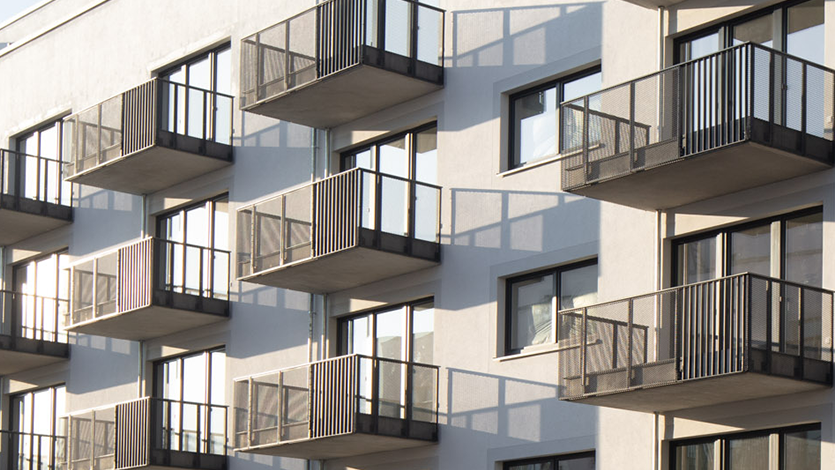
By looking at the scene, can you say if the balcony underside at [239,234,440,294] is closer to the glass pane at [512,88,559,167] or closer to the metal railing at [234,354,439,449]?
the metal railing at [234,354,439,449]

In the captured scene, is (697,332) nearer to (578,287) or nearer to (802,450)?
(802,450)

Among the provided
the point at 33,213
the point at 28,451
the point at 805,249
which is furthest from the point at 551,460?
the point at 33,213

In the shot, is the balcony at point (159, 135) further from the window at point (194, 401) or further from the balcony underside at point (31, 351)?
the balcony underside at point (31, 351)

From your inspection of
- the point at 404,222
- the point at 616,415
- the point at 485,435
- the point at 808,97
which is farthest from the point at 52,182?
the point at 808,97

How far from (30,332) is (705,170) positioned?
18.4m

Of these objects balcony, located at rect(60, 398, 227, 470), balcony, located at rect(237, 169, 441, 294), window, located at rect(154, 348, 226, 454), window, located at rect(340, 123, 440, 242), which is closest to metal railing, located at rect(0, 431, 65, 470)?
window, located at rect(154, 348, 226, 454)

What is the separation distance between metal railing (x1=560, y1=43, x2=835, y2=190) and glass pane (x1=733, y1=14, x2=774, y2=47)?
1.22 metres

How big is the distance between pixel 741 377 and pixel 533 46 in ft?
23.1

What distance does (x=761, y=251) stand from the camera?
19.8 meters

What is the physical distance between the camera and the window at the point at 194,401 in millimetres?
27562

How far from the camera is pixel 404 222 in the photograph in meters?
24.1

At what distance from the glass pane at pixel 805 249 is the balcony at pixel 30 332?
17.0 metres

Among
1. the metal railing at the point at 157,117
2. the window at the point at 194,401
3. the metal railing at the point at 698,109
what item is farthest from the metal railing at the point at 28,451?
the metal railing at the point at 698,109

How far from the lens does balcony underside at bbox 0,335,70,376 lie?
31906mm
